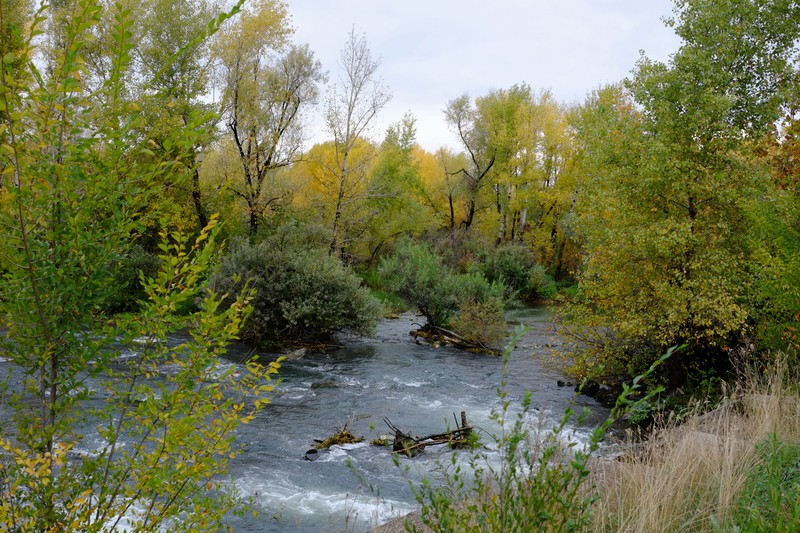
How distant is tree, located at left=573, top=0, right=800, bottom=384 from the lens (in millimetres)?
10511

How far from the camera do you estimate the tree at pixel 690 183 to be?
10.5 metres

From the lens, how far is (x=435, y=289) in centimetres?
1930

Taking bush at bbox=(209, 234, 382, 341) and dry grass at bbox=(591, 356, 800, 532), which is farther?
bush at bbox=(209, 234, 382, 341)

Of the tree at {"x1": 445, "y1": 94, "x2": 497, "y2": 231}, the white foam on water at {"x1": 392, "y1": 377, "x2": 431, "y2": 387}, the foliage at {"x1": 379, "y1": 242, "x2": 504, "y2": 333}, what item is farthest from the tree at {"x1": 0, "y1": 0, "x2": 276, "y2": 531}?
the tree at {"x1": 445, "y1": 94, "x2": 497, "y2": 231}

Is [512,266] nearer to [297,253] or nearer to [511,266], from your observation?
[511,266]

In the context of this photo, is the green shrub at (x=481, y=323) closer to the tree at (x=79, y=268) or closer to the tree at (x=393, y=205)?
the tree at (x=393, y=205)

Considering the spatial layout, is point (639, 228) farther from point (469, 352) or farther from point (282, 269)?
point (282, 269)

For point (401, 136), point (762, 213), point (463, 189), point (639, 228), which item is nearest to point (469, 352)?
point (639, 228)

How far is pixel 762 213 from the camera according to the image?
752cm

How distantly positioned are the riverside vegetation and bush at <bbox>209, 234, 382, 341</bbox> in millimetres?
93

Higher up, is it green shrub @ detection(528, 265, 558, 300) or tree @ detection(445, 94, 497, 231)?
tree @ detection(445, 94, 497, 231)

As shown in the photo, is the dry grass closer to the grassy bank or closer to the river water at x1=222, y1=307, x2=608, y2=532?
the grassy bank

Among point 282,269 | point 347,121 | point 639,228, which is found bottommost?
point 282,269

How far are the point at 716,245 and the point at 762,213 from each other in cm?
351
